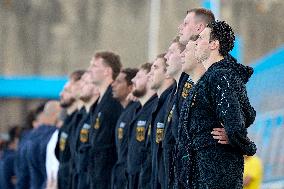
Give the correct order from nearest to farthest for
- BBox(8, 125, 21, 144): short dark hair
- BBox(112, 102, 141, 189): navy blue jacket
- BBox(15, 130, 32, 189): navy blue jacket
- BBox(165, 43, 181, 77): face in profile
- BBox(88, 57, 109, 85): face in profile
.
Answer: BBox(165, 43, 181, 77): face in profile < BBox(112, 102, 141, 189): navy blue jacket < BBox(88, 57, 109, 85): face in profile < BBox(15, 130, 32, 189): navy blue jacket < BBox(8, 125, 21, 144): short dark hair

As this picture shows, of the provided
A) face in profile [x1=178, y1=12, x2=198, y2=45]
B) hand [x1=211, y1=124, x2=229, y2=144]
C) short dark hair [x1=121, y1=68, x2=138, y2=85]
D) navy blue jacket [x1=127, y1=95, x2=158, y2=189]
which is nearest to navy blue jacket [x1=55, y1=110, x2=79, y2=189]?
short dark hair [x1=121, y1=68, x2=138, y2=85]

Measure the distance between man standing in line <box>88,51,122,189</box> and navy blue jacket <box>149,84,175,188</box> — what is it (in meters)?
1.81

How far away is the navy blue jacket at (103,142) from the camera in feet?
41.7

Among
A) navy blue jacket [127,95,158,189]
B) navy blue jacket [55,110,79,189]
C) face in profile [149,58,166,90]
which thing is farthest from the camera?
navy blue jacket [55,110,79,189]

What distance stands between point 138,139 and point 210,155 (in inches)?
116

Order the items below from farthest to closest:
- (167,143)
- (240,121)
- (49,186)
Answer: (49,186) < (167,143) < (240,121)

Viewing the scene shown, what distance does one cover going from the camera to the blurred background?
25766 millimetres

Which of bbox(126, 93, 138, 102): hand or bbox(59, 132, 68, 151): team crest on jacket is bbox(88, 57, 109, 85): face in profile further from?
bbox(59, 132, 68, 151): team crest on jacket

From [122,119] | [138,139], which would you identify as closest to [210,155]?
[138,139]

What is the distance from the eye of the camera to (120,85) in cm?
1264

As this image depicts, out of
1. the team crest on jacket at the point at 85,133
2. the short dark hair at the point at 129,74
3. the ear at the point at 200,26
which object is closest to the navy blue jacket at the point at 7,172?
the team crest on jacket at the point at 85,133

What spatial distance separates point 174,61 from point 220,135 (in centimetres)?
187

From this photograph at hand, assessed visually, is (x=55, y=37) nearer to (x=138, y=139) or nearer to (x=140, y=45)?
(x=140, y=45)

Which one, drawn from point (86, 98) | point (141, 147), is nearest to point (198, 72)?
point (141, 147)
